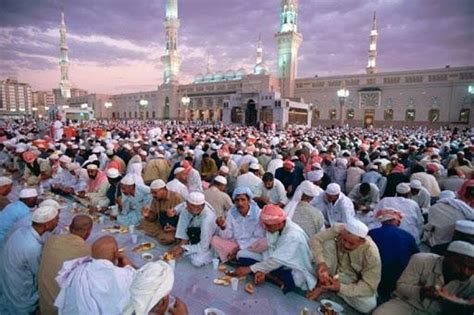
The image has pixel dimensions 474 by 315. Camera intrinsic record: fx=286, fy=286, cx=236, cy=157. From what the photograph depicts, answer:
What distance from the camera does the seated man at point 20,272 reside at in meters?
2.09

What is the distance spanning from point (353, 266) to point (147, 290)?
171 centimetres

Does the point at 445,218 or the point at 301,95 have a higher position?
the point at 301,95

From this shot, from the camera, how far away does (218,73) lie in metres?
46.9

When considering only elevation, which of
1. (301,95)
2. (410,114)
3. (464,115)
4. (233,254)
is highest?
(301,95)

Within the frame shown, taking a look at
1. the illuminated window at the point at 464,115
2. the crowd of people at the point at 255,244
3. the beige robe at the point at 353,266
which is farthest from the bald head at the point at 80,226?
the illuminated window at the point at 464,115

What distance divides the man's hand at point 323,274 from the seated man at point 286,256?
0.51 feet

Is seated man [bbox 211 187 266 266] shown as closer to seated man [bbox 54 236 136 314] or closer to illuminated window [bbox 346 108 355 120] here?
seated man [bbox 54 236 136 314]

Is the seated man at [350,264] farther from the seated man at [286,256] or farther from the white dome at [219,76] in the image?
the white dome at [219,76]

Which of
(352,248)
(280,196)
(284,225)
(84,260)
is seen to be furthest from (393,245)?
(84,260)

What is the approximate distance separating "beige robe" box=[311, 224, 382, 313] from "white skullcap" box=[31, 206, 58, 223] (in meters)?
2.19

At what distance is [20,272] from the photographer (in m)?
2.10

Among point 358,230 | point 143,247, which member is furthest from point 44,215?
point 358,230

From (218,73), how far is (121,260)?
4701cm

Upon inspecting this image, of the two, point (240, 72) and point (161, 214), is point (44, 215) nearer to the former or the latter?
point (161, 214)
